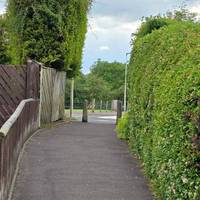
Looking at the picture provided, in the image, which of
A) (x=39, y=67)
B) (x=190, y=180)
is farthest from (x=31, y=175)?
(x=39, y=67)

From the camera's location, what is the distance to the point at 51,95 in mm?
20125

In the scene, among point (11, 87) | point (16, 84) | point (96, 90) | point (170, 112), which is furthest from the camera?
point (96, 90)

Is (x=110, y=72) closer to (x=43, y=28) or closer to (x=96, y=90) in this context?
(x=96, y=90)

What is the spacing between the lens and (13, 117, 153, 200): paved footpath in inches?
317

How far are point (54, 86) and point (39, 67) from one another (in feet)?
11.6

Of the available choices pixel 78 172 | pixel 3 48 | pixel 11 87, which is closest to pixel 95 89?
pixel 3 48

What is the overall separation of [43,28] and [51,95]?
2422 mm

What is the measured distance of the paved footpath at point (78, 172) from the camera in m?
8.06

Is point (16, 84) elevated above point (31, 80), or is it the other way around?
point (31, 80)

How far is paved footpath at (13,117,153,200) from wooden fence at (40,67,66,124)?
438 cm

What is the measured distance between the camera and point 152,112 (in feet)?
29.6

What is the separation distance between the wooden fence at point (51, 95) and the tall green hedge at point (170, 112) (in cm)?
668

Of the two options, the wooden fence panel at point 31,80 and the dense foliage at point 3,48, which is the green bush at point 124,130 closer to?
the wooden fence panel at point 31,80

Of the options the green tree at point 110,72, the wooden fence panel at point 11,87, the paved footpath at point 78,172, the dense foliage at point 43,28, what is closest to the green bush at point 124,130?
the paved footpath at point 78,172
